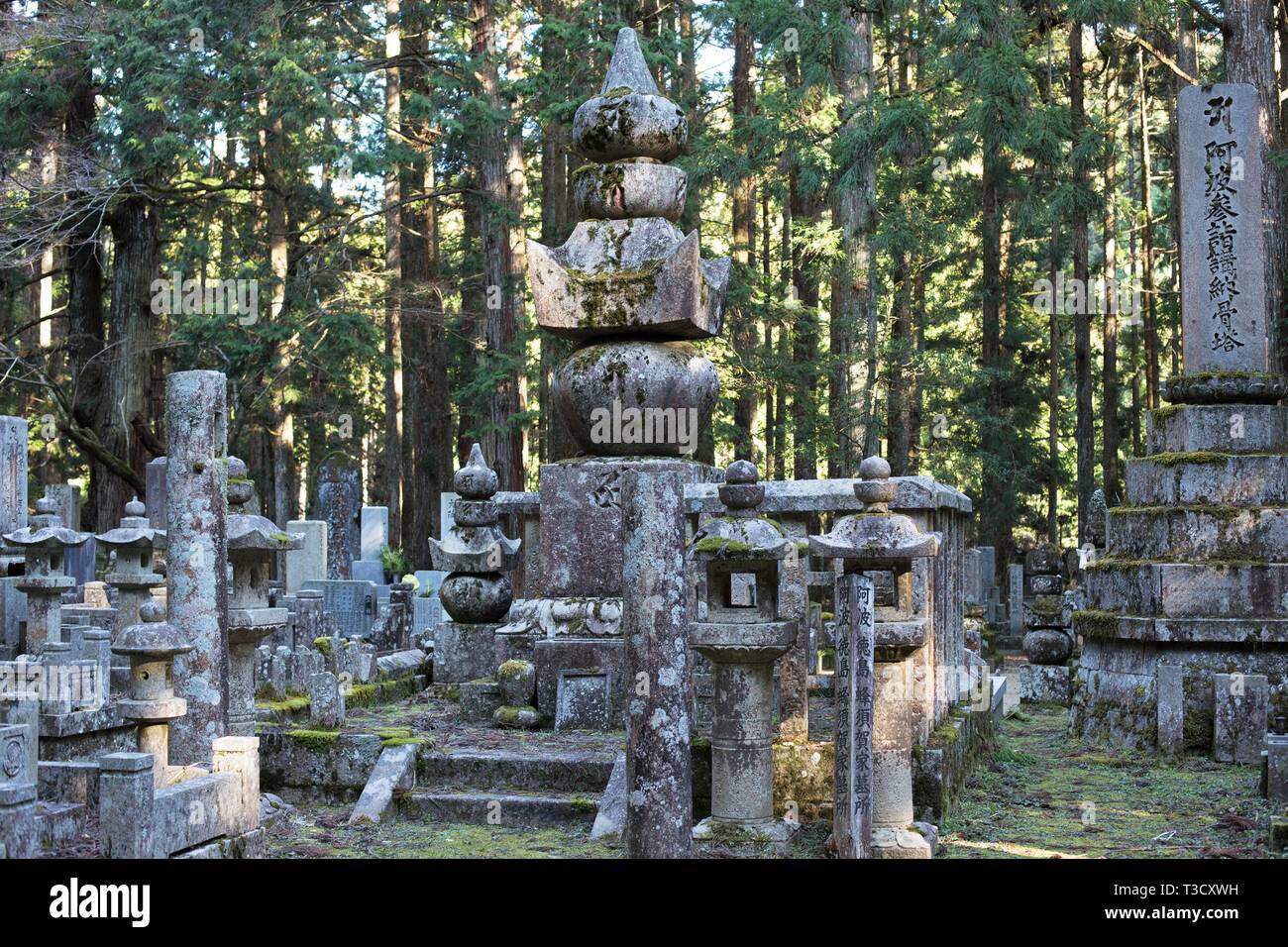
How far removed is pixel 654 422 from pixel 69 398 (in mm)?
19452

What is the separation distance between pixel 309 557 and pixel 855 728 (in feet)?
58.5

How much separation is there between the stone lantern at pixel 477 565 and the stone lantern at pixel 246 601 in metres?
2.02

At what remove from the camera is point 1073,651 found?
1631cm

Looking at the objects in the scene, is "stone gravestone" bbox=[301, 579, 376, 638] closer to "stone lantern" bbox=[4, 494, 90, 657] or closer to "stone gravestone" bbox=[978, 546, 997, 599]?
"stone lantern" bbox=[4, 494, 90, 657]

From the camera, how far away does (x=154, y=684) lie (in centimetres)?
745

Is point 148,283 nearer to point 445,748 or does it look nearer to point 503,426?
point 503,426

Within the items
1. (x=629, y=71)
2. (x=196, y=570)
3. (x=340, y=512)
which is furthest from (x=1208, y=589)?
(x=340, y=512)

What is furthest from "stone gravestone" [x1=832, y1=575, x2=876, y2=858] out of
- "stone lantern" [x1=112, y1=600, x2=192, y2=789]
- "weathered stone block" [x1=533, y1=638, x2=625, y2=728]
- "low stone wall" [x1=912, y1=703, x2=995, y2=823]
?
"stone lantern" [x1=112, y1=600, x2=192, y2=789]

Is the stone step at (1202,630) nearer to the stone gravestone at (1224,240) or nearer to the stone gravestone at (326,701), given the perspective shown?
→ the stone gravestone at (1224,240)

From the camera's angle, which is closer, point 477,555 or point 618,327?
point 618,327

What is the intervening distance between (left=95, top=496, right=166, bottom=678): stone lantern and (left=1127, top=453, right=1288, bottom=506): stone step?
32.0 ft

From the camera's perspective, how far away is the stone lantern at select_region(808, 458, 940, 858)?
7.82 metres

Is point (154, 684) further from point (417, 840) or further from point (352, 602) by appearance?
point (352, 602)

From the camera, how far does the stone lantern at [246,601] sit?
9.42 metres
